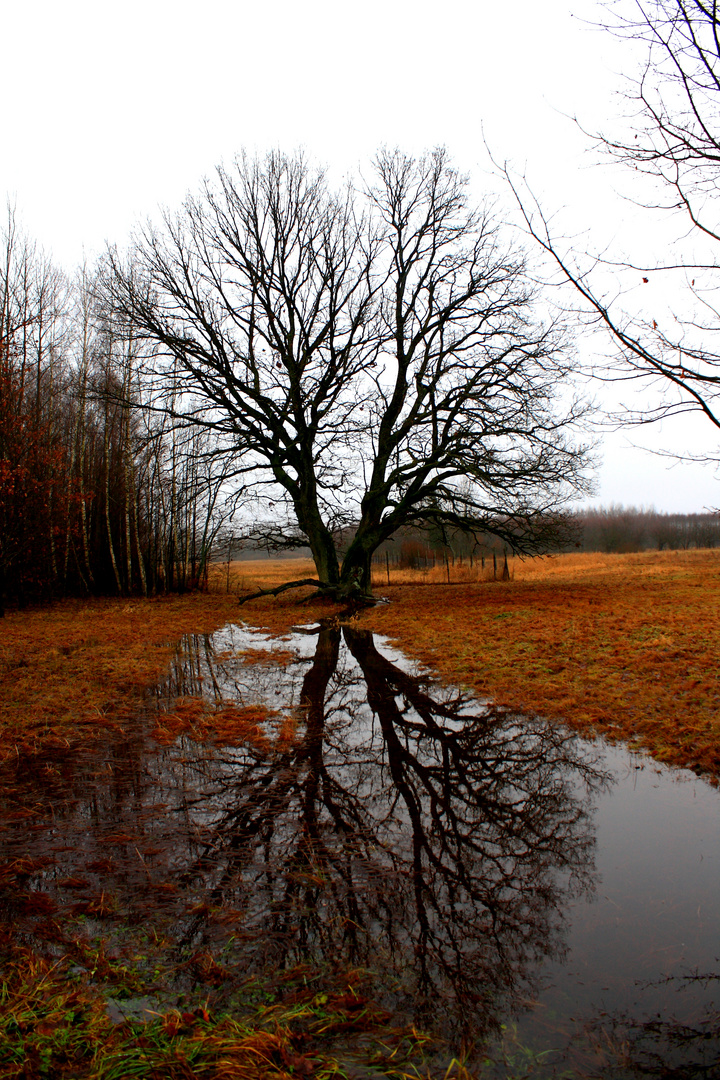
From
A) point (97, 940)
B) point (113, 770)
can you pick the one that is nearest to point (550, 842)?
point (97, 940)

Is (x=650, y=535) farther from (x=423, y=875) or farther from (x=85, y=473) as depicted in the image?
(x=423, y=875)

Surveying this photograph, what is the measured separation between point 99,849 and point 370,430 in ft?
54.6

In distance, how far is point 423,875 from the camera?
3.27 m

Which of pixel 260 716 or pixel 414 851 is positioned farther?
pixel 260 716

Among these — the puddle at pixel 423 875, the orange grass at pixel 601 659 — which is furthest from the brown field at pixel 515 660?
the puddle at pixel 423 875

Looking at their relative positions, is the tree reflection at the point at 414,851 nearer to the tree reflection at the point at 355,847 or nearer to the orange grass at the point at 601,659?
the tree reflection at the point at 355,847

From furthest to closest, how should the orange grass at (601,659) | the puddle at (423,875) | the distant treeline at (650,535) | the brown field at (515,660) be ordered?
1. the distant treeline at (650,535)
2. the brown field at (515,660)
3. the orange grass at (601,659)
4. the puddle at (423,875)

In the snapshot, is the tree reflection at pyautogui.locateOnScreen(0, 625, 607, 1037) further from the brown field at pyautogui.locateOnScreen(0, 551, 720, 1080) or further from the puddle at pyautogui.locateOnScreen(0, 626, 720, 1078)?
the brown field at pyautogui.locateOnScreen(0, 551, 720, 1080)

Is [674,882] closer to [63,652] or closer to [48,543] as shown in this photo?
[63,652]

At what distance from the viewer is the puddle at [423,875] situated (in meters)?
2.37

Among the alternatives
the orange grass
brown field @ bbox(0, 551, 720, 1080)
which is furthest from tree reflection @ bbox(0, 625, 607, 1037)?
the orange grass

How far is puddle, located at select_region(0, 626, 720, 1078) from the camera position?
7.77 ft

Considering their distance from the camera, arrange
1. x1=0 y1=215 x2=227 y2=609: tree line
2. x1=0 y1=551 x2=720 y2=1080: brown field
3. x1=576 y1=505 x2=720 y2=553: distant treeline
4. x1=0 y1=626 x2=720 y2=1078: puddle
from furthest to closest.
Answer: x1=576 y1=505 x2=720 y2=553: distant treeline
x1=0 y1=215 x2=227 y2=609: tree line
x1=0 y1=626 x2=720 y2=1078: puddle
x1=0 y1=551 x2=720 y2=1080: brown field

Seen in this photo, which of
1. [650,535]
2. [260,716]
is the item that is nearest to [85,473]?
[260,716]
